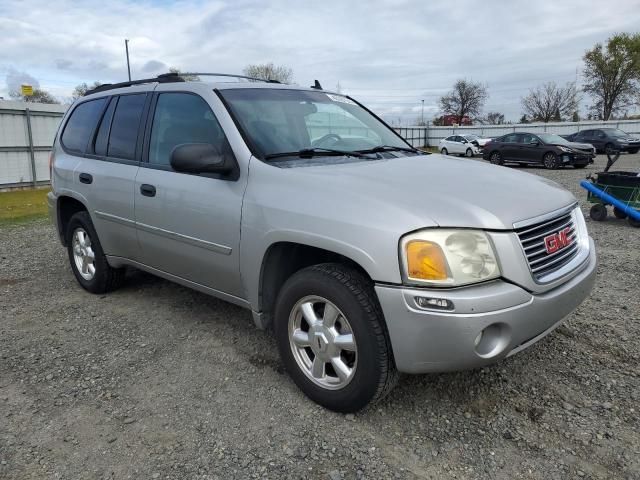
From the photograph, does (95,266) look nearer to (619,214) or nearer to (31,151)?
(619,214)

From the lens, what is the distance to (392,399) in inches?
115

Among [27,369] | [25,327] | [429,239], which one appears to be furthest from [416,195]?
[25,327]

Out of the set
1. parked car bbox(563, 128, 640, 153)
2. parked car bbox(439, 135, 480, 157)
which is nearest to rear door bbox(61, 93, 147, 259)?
parked car bbox(439, 135, 480, 157)

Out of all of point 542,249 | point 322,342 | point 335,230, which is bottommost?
point 322,342

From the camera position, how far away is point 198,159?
9.68 ft

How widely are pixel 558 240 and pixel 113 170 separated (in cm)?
327

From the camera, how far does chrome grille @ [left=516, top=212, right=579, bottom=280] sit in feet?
8.11

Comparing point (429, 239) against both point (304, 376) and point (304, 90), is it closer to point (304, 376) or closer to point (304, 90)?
point (304, 376)

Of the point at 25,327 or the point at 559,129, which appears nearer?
the point at 25,327

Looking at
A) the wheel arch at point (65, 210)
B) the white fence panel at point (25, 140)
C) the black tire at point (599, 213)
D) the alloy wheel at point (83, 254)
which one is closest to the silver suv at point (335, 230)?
the alloy wheel at point (83, 254)

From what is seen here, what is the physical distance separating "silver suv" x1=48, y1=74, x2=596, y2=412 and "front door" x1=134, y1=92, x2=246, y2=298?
0.5 inches

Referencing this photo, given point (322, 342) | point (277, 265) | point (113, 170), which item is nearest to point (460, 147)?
point (113, 170)

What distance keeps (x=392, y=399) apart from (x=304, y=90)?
2.38m

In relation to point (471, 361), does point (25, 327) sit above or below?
below
